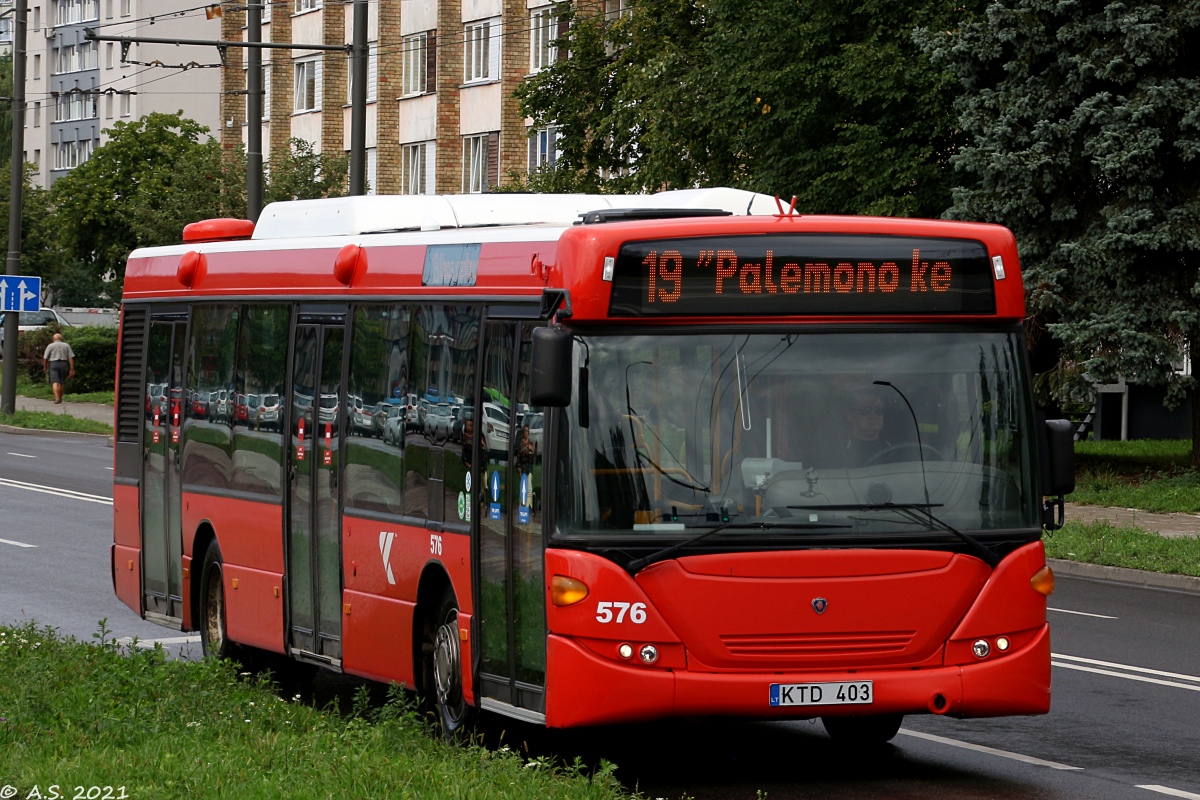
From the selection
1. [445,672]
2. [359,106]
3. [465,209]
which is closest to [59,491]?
[359,106]

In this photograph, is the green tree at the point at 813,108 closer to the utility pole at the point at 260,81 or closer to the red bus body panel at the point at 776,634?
the utility pole at the point at 260,81

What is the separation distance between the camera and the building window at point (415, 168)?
62.2 m

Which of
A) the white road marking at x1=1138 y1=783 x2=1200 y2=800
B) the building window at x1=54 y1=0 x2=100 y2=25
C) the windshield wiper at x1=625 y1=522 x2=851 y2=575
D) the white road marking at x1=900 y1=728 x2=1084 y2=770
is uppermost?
the building window at x1=54 y1=0 x2=100 y2=25

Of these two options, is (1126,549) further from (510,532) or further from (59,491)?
(59,491)

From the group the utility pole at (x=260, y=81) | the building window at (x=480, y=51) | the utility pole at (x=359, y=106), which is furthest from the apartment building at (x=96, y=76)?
the utility pole at (x=359, y=106)

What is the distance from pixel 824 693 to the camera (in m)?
8.85

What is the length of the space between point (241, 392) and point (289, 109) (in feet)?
190

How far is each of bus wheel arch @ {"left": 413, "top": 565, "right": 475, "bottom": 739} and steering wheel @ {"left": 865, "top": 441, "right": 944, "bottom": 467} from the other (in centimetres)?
219

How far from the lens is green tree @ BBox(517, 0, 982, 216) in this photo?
30.8 meters

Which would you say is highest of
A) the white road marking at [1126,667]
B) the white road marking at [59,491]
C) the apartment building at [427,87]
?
the apartment building at [427,87]

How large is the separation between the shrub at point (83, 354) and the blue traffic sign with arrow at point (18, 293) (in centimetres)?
1431

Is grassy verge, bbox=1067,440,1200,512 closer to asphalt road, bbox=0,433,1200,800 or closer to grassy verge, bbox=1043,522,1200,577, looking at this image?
grassy verge, bbox=1043,522,1200,577

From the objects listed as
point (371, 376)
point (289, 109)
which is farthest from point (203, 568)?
point (289, 109)

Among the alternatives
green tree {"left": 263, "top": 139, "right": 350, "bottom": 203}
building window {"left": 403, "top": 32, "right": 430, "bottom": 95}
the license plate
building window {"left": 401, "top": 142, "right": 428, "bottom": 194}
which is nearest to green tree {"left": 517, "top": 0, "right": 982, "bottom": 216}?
green tree {"left": 263, "top": 139, "right": 350, "bottom": 203}
